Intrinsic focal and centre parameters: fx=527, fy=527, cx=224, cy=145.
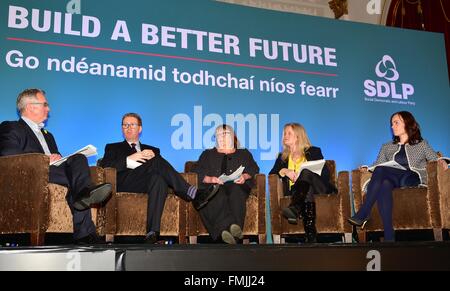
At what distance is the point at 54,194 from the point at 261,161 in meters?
2.13

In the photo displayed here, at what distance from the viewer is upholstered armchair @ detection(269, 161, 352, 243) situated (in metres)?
4.31

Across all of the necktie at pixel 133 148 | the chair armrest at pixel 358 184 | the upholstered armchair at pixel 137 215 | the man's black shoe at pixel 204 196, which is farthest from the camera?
the chair armrest at pixel 358 184

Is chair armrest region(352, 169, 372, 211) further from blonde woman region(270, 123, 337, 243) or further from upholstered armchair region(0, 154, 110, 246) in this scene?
upholstered armchair region(0, 154, 110, 246)

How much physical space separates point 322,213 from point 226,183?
87cm

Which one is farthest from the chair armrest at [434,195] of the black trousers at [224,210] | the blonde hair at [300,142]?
the black trousers at [224,210]

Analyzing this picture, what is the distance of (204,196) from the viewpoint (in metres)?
3.76

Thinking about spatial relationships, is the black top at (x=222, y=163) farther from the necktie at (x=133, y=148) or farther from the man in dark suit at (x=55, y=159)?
the man in dark suit at (x=55, y=159)

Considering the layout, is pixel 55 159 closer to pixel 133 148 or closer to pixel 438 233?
pixel 133 148

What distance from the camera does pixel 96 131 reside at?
456 centimetres

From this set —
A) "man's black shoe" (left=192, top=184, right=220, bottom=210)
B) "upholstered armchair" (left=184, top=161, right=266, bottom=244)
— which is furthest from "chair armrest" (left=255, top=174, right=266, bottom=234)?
"man's black shoe" (left=192, top=184, right=220, bottom=210)

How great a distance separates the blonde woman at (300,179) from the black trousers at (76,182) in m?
1.37

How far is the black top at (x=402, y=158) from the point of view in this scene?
424 centimetres
